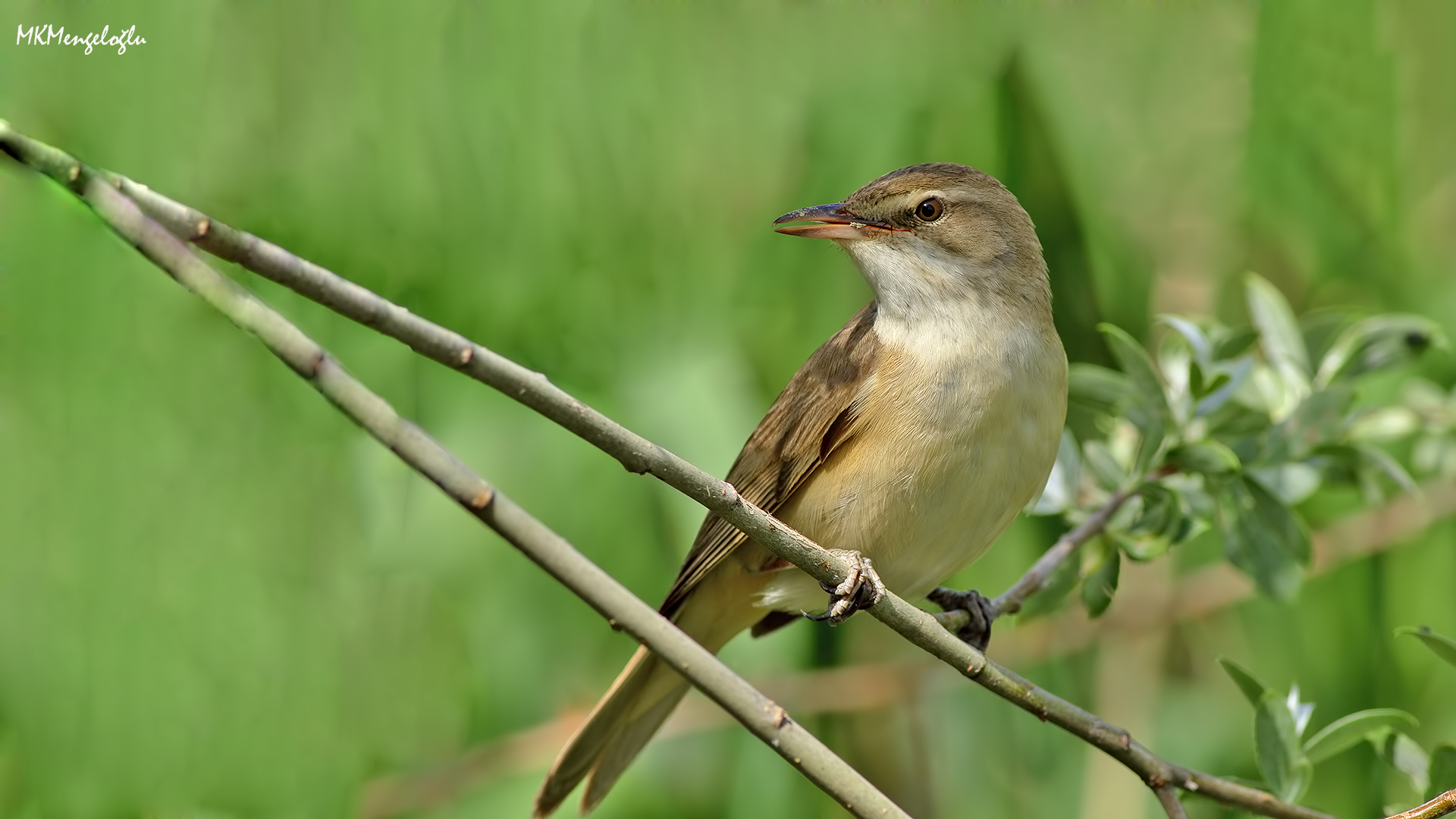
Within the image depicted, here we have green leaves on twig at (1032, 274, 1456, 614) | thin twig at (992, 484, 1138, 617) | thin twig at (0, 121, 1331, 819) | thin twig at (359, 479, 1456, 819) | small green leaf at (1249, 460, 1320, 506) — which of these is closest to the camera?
thin twig at (0, 121, 1331, 819)

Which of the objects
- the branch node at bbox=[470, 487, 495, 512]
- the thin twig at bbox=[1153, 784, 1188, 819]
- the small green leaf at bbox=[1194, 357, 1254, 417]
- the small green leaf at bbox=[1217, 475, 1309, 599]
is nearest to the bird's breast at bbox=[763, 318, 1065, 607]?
the small green leaf at bbox=[1194, 357, 1254, 417]

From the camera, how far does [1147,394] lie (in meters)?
3.05

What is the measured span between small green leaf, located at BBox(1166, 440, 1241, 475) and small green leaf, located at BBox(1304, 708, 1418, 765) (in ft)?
1.89

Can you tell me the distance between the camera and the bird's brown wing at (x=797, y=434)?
3.10 m

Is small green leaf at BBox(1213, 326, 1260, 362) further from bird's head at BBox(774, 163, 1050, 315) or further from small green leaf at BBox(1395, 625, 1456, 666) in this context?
small green leaf at BBox(1395, 625, 1456, 666)

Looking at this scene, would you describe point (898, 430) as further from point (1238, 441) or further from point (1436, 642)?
point (1436, 642)

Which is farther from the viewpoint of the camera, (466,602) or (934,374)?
(466,602)

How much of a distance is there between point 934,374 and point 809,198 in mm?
1166

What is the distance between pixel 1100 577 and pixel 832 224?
3.46 feet

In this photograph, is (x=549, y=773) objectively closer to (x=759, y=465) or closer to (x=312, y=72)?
(x=759, y=465)

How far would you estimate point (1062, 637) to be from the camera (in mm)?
4281

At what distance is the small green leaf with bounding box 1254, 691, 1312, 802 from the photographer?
2.57 m

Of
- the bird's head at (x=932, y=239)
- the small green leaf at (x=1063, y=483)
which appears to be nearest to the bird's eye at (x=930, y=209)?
the bird's head at (x=932, y=239)

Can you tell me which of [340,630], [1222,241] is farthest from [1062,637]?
[340,630]
